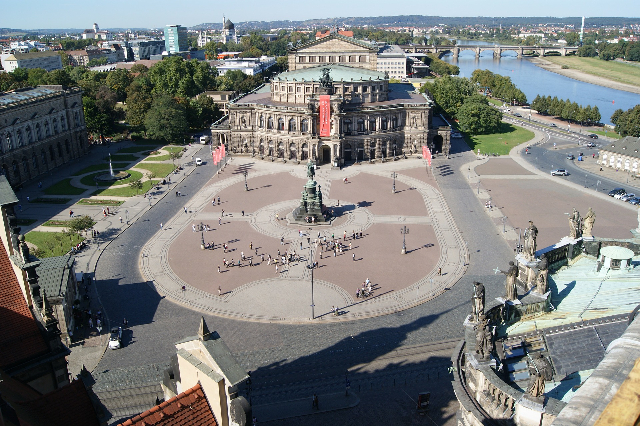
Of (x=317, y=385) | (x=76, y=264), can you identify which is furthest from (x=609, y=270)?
(x=76, y=264)

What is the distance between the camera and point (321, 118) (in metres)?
95.6

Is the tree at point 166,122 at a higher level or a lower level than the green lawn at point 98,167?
higher

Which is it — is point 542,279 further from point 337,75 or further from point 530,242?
point 337,75

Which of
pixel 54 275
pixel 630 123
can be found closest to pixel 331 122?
pixel 54 275

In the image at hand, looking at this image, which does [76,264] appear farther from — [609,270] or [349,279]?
[609,270]

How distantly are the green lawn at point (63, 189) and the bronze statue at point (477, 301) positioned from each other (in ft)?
243

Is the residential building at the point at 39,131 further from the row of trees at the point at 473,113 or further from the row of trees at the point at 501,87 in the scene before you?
the row of trees at the point at 501,87

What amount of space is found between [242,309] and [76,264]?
21232 millimetres

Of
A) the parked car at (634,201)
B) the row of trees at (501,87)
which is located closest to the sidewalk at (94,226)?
the parked car at (634,201)

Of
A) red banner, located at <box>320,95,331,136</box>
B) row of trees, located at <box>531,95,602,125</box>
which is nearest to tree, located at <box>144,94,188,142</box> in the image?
red banner, located at <box>320,95,331,136</box>

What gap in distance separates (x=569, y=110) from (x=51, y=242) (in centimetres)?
11730

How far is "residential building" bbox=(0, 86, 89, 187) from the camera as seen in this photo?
8388cm

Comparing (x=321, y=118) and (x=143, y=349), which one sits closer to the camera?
(x=143, y=349)

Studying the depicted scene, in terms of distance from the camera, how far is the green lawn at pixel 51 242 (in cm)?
5731
